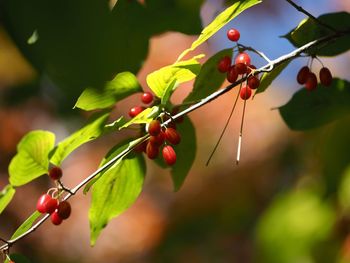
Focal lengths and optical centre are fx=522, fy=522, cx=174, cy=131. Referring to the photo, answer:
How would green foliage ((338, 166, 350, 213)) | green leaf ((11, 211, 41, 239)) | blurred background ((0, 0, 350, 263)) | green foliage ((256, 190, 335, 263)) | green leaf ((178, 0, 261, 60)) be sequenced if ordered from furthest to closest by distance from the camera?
blurred background ((0, 0, 350, 263))
green foliage ((256, 190, 335, 263))
green foliage ((338, 166, 350, 213))
green leaf ((11, 211, 41, 239))
green leaf ((178, 0, 261, 60))

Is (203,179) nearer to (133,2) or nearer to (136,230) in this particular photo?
(136,230)

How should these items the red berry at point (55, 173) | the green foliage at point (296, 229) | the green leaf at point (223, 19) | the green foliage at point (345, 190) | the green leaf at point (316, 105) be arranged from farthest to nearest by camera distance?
the green foliage at point (296, 229) → the green foliage at point (345, 190) → the green leaf at point (316, 105) → the red berry at point (55, 173) → the green leaf at point (223, 19)

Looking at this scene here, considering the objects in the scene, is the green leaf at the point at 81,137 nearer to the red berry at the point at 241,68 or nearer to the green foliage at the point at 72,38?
the red berry at the point at 241,68

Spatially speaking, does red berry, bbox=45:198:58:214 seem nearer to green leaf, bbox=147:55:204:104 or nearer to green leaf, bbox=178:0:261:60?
green leaf, bbox=147:55:204:104

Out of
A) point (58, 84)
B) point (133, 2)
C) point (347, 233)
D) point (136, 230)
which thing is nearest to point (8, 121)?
point (136, 230)

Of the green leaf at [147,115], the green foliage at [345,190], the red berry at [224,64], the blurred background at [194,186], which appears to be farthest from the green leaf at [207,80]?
the blurred background at [194,186]

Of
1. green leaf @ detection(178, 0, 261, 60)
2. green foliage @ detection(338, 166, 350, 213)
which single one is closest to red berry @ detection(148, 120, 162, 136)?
green leaf @ detection(178, 0, 261, 60)
